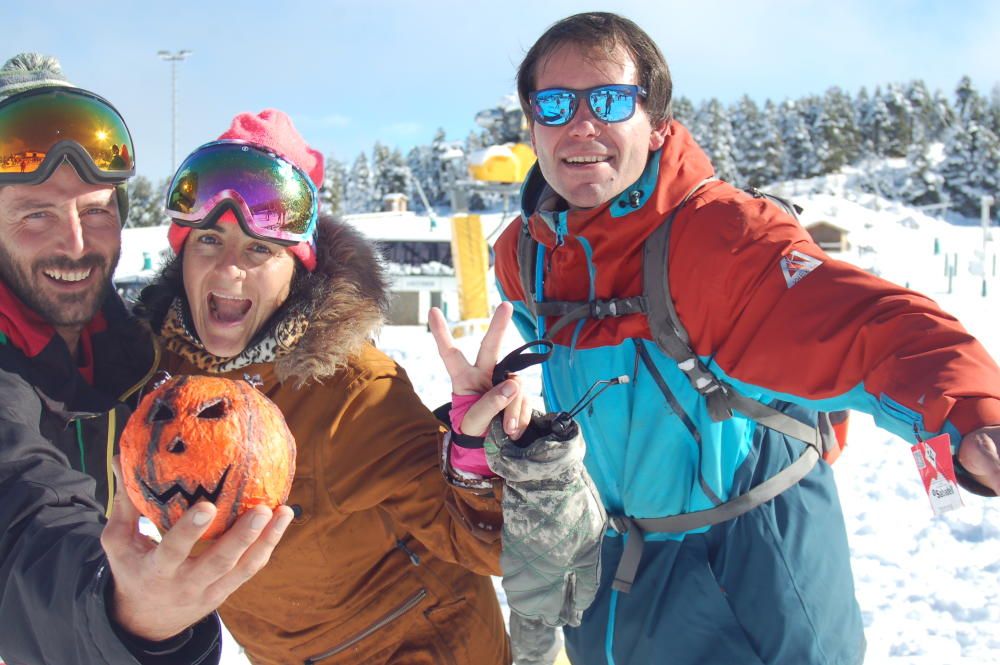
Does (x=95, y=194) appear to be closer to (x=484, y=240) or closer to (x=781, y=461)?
(x=781, y=461)

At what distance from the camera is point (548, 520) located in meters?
2.04

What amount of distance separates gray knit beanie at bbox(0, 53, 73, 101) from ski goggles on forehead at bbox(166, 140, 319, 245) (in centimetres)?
53

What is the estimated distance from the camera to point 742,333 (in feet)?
7.16

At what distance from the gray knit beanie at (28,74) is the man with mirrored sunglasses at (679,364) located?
156cm

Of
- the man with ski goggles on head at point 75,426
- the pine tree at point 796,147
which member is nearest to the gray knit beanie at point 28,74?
the man with ski goggles on head at point 75,426

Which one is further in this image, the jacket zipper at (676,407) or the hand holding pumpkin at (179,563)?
the jacket zipper at (676,407)

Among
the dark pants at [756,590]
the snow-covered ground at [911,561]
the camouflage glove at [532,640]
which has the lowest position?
the snow-covered ground at [911,561]

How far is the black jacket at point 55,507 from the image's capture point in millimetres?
1593

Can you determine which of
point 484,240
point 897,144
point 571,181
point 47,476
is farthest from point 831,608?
point 897,144

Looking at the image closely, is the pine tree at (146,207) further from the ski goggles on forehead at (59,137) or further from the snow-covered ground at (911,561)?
the ski goggles on forehead at (59,137)

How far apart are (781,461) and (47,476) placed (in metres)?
2.03

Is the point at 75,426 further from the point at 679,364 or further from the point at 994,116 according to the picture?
the point at 994,116

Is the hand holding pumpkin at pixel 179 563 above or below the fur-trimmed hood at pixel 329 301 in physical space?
below

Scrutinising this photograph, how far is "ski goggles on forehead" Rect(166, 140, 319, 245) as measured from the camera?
2.35m
